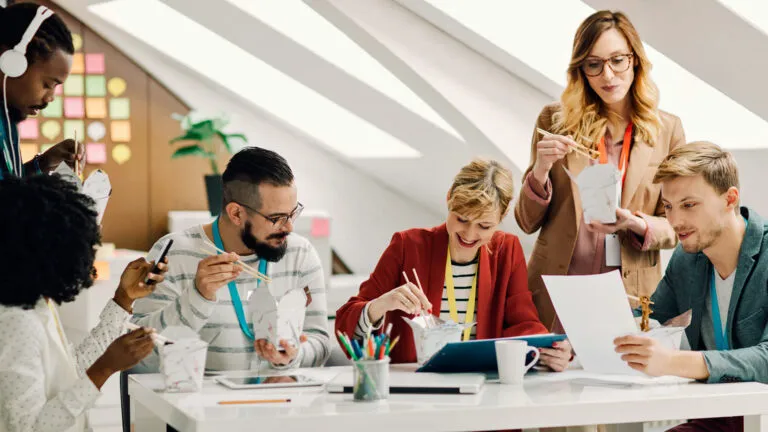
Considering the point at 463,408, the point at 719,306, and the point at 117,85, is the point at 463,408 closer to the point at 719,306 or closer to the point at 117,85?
the point at 719,306

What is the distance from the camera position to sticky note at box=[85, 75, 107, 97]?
6.62 metres

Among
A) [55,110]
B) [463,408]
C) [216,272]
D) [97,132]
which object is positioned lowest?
[463,408]

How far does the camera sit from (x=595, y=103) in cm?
291

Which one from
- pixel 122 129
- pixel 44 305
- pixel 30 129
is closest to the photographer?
pixel 44 305

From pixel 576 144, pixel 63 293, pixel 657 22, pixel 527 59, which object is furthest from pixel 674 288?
pixel 527 59

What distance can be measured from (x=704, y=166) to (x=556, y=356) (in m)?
0.59

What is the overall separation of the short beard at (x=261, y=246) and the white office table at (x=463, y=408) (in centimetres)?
45

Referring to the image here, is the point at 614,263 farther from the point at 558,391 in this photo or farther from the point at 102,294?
the point at 102,294

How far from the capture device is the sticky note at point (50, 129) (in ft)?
21.7

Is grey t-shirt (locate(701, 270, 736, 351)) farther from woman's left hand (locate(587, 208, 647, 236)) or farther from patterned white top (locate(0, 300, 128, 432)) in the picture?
patterned white top (locate(0, 300, 128, 432))

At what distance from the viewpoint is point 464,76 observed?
4465mm

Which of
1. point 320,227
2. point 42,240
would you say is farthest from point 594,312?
point 320,227

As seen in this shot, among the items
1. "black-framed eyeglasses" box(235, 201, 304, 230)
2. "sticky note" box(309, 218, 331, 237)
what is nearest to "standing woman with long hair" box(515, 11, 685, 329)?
"black-framed eyeglasses" box(235, 201, 304, 230)

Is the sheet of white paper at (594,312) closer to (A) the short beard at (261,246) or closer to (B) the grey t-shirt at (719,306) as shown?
(B) the grey t-shirt at (719,306)
